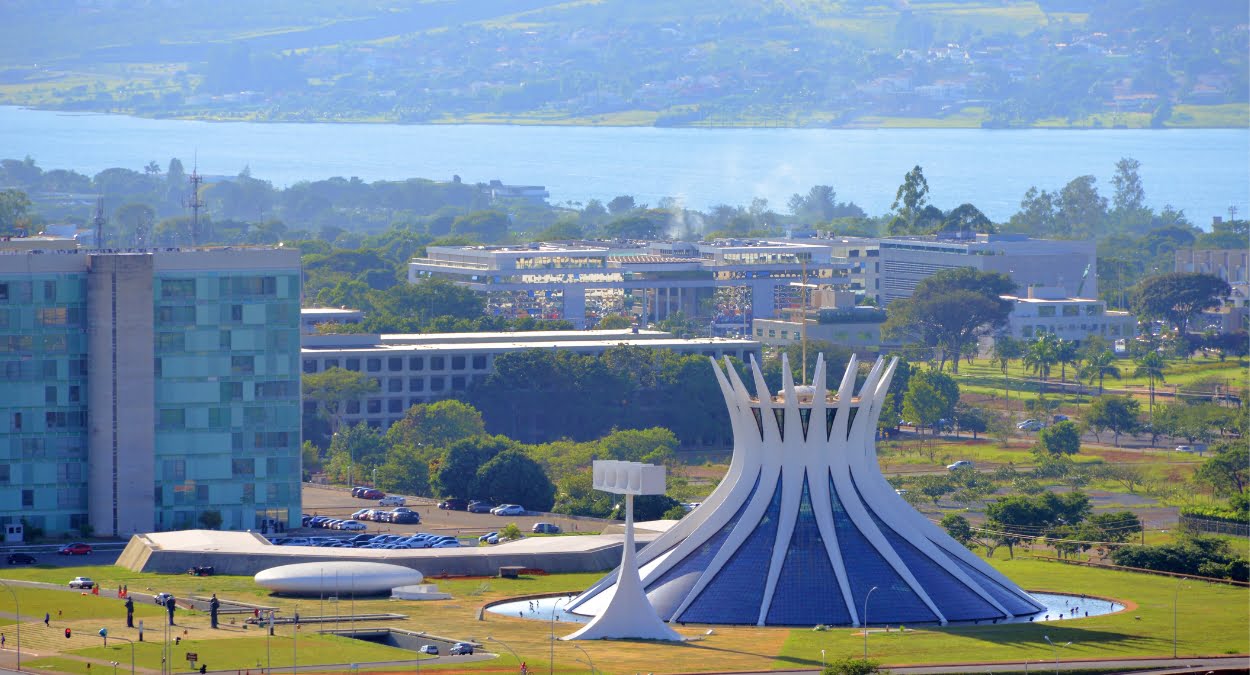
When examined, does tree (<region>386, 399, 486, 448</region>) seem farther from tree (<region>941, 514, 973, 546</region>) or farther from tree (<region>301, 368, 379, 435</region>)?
tree (<region>941, 514, 973, 546</region>)

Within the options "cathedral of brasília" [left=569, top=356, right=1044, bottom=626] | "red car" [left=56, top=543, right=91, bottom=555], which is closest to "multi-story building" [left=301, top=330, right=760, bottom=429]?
"red car" [left=56, top=543, right=91, bottom=555]

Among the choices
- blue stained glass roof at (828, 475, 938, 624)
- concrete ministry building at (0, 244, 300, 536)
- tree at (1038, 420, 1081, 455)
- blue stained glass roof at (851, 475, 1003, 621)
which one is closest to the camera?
blue stained glass roof at (828, 475, 938, 624)

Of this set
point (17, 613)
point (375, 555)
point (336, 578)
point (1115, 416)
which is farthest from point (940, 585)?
point (1115, 416)

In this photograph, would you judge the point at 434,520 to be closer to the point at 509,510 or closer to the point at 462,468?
the point at 509,510

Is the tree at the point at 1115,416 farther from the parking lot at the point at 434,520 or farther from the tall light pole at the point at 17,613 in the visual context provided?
the tall light pole at the point at 17,613

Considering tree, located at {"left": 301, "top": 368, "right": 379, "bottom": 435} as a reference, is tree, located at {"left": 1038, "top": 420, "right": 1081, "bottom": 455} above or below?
below

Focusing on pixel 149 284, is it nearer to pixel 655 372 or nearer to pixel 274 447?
pixel 274 447
